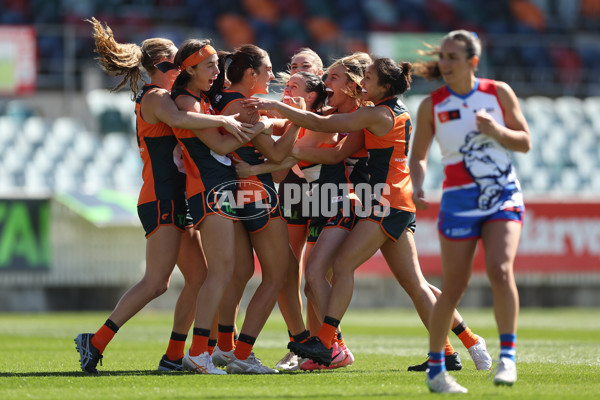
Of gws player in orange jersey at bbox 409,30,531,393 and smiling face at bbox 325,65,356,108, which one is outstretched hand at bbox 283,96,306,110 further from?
gws player in orange jersey at bbox 409,30,531,393

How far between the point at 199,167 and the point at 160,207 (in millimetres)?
437

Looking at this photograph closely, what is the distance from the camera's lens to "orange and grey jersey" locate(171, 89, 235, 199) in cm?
672

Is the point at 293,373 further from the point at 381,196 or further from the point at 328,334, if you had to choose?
the point at 381,196

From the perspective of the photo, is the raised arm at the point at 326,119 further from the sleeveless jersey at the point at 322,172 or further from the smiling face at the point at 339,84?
the smiling face at the point at 339,84

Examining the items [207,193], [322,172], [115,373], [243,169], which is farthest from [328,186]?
[115,373]

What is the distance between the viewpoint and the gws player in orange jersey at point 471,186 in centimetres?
559

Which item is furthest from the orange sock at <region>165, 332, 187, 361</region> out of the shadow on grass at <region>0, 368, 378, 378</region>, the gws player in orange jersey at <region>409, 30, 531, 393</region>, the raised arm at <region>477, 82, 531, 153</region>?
the raised arm at <region>477, 82, 531, 153</region>

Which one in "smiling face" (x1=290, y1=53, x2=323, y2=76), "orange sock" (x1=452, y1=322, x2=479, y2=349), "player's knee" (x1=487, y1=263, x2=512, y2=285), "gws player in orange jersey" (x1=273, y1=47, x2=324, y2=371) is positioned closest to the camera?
"player's knee" (x1=487, y1=263, x2=512, y2=285)

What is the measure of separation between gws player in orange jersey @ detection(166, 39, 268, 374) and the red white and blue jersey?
5.26 feet

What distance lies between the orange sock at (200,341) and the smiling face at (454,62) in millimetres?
2406

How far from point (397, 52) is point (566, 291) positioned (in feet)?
21.8

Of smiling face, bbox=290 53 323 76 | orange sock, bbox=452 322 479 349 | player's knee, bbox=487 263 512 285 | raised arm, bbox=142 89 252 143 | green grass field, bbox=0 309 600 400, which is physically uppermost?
smiling face, bbox=290 53 323 76

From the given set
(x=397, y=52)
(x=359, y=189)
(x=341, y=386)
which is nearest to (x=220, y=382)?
(x=341, y=386)

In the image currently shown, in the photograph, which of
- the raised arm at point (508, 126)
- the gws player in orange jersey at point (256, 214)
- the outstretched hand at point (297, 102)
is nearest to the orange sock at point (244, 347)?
the gws player in orange jersey at point (256, 214)
